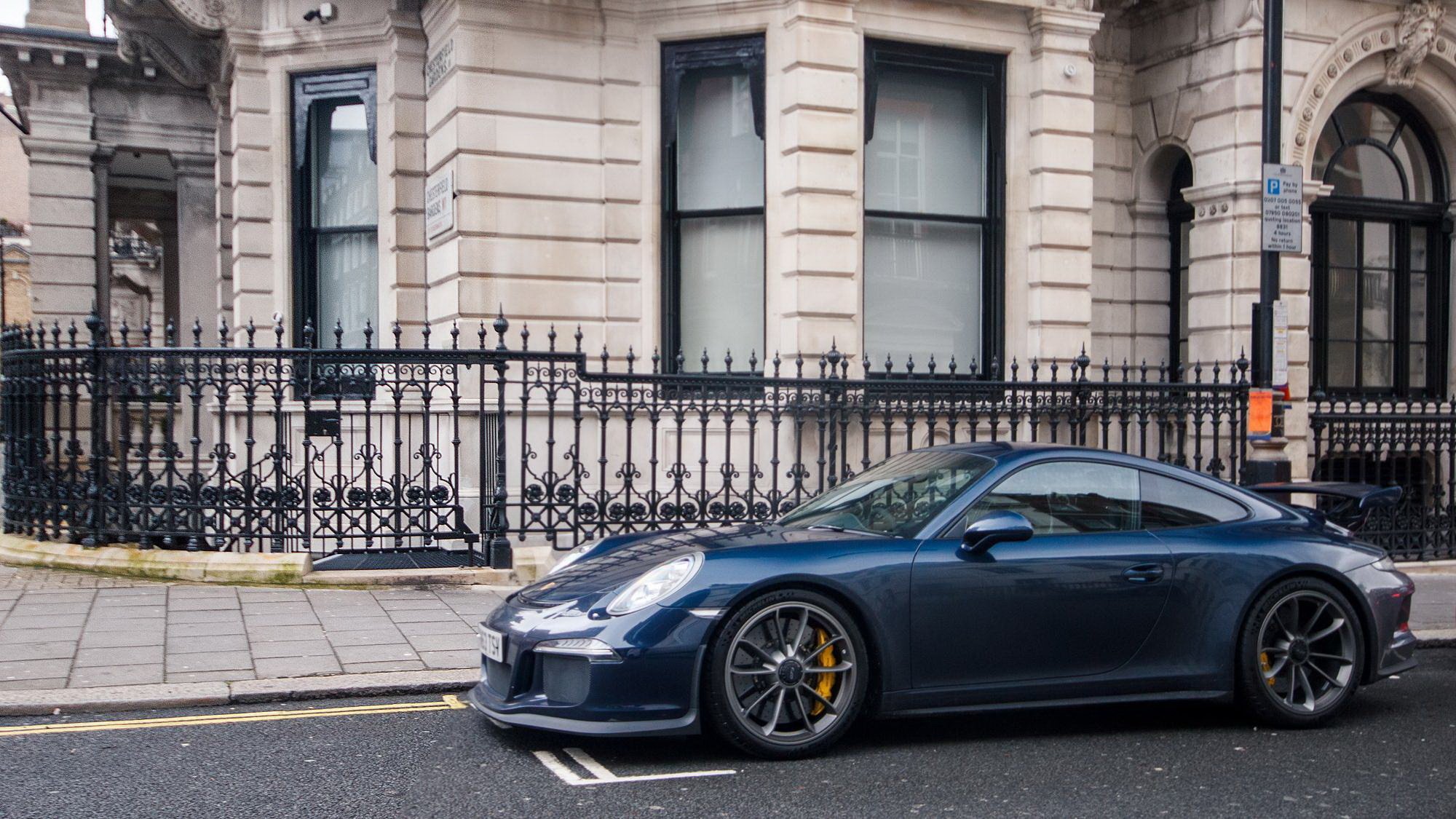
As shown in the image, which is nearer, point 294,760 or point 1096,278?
point 294,760

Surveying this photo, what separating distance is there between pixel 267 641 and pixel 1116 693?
191 inches

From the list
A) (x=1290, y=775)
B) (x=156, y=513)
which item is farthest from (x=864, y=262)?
(x=1290, y=775)

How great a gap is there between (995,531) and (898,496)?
809 mm

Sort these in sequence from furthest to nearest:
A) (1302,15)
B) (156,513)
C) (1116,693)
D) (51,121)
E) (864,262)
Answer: (51,121)
(1302,15)
(864,262)
(156,513)
(1116,693)

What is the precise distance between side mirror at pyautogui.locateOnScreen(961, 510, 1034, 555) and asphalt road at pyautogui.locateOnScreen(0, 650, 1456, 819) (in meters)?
0.93

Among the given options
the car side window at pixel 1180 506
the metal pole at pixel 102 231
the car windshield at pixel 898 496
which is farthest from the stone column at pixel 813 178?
the metal pole at pixel 102 231

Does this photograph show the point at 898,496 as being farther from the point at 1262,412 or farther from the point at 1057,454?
the point at 1262,412

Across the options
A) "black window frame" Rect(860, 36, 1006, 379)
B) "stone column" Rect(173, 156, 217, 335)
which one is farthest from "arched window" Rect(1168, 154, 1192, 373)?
"stone column" Rect(173, 156, 217, 335)

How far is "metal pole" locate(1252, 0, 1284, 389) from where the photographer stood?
10938 mm

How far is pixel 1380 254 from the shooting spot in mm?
15805

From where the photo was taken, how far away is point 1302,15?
1438cm

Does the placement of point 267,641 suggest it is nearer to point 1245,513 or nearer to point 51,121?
point 1245,513

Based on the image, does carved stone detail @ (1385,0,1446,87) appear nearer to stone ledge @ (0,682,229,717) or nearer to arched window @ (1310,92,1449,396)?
arched window @ (1310,92,1449,396)

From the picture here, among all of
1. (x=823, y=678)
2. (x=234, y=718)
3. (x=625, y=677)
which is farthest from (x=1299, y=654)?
(x=234, y=718)
